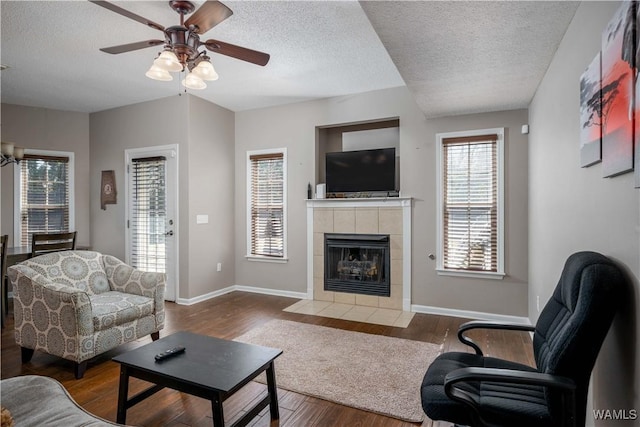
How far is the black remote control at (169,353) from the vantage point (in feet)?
6.38

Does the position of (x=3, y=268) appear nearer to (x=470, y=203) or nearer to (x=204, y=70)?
(x=204, y=70)

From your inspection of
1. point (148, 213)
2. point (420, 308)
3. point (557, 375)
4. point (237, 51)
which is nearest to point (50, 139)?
point (148, 213)

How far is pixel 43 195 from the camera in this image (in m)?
5.28

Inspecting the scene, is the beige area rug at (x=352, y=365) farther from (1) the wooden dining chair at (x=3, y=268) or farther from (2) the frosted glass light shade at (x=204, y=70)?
(1) the wooden dining chair at (x=3, y=268)

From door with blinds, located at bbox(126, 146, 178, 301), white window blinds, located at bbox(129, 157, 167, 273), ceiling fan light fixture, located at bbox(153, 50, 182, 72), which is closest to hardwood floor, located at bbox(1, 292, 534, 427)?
door with blinds, located at bbox(126, 146, 178, 301)

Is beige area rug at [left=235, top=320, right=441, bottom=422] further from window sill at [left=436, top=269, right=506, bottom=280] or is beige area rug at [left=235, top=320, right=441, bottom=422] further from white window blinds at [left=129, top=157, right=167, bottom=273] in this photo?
white window blinds at [left=129, top=157, right=167, bottom=273]

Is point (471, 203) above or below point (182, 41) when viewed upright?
below

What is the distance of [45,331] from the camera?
2705mm

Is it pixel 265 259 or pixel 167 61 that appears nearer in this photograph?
pixel 167 61

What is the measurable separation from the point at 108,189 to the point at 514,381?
19.1ft

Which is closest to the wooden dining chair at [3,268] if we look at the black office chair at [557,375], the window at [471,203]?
the black office chair at [557,375]

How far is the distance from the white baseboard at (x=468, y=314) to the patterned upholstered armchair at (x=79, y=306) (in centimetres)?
294

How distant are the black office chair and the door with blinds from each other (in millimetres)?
4164

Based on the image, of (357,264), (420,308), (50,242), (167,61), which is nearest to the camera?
(167,61)
